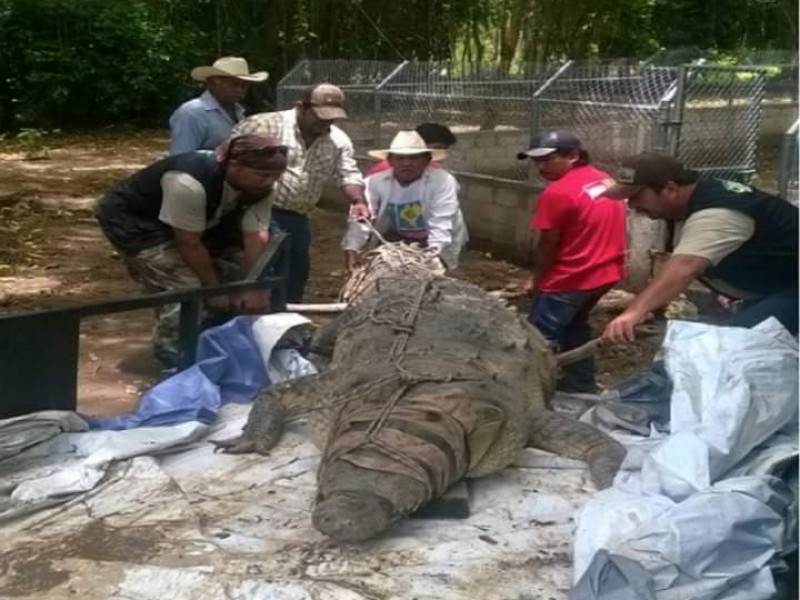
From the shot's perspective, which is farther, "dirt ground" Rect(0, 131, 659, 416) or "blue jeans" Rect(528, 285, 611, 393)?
"dirt ground" Rect(0, 131, 659, 416)

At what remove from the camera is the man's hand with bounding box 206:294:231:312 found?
491 centimetres

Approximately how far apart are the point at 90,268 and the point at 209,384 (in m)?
4.86

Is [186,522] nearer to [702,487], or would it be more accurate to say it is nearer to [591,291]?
[702,487]

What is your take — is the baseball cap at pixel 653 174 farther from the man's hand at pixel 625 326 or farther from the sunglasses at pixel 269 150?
the sunglasses at pixel 269 150

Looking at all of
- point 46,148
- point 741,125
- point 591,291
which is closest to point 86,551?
point 591,291

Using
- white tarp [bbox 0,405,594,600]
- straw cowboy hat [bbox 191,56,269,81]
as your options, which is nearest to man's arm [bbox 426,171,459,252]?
straw cowboy hat [bbox 191,56,269,81]

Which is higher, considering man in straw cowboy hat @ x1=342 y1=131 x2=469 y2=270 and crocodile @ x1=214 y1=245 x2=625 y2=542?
man in straw cowboy hat @ x1=342 y1=131 x2=469 y2=270

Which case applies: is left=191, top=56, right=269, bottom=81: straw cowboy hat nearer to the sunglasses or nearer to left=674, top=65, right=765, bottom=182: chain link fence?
the sunglasses

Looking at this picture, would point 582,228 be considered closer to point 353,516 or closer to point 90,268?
point 353,516

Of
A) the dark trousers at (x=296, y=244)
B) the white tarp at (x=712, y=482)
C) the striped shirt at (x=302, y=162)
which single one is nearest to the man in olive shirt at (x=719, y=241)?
the white tarp at (x=712, y=482)

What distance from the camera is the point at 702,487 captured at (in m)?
2.95

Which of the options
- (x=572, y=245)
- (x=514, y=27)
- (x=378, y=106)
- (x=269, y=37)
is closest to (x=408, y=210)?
(x=572, y=245)

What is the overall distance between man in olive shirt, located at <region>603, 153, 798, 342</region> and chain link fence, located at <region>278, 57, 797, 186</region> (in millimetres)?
2262

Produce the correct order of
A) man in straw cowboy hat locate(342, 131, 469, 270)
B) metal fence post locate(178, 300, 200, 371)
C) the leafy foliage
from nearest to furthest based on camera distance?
metal fence post locate(178, 300, 200, 371), man in straw cowboy hat locate(342, 131, 469, 270), the leafy foliage
